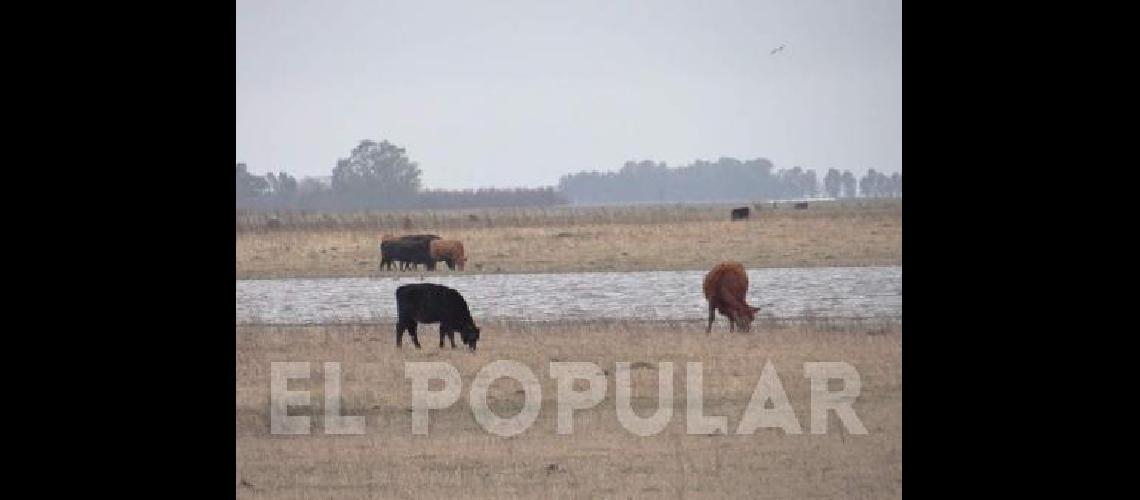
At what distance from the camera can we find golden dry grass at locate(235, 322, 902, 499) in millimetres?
10703

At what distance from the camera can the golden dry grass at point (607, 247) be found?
127ft

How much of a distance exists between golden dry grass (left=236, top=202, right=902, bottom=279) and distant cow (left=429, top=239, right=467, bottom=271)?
428mm

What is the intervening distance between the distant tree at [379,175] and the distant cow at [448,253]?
84.2 metres

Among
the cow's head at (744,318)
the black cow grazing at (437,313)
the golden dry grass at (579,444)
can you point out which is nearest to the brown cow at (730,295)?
the cow's head at (744,318)

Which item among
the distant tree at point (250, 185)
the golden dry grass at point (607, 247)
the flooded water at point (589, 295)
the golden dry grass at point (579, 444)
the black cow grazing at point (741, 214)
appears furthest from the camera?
the distant tree at point (250, 185)

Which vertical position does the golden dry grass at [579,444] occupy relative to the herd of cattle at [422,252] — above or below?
below

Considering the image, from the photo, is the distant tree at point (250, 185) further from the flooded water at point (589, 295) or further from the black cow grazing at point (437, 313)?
the black cow grazing at point (437, 313)

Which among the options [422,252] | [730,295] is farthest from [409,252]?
[730,295]

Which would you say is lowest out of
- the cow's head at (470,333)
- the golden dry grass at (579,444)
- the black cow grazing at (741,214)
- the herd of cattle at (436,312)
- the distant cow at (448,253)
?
the golden dry grass at (579,444)

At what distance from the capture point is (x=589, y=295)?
29.6 m

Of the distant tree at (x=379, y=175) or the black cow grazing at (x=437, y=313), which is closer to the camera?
the black cow grazing at (x=437, y=313)

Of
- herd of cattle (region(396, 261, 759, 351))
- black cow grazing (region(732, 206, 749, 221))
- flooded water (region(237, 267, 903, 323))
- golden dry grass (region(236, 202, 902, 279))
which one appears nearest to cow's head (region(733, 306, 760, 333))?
flooded water (region(237, 267, 903, 323))
